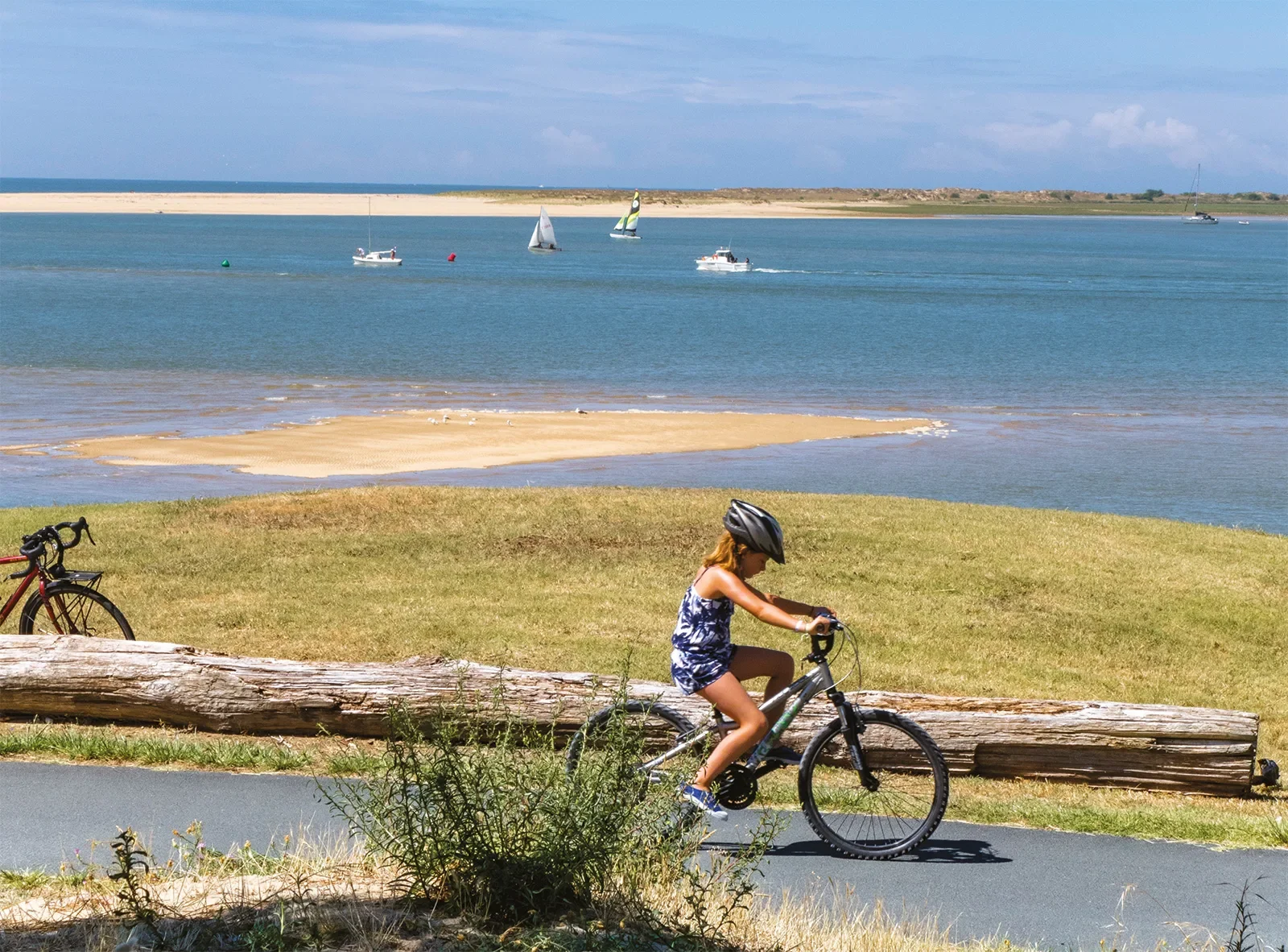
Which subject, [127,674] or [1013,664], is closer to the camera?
[127,674]

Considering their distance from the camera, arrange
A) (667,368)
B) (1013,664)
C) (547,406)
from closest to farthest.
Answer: (1013,664), (547,406), (667,368)

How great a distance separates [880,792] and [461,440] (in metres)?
25.0

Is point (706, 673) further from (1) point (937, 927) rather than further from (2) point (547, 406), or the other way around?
(2) point (547, 406)

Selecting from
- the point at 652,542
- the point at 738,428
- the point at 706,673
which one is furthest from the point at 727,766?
the point at 738,428

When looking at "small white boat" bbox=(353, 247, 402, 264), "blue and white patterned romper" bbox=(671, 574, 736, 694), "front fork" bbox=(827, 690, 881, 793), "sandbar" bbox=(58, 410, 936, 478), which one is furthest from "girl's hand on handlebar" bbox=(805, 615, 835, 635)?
"small white boat" bbox=(353, 247, 402, 264)

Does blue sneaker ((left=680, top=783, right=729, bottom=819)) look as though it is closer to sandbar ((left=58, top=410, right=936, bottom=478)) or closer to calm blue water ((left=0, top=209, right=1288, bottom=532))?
calm blue water ((left=0, top=209, right=1288, bottom=532))

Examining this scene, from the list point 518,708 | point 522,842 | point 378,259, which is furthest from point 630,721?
point 378,259

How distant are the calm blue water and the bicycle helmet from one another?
19.2 m

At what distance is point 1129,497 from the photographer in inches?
1064

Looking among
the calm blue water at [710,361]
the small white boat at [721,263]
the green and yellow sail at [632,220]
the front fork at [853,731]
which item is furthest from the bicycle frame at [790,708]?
the green and yellow sail at [632,220]

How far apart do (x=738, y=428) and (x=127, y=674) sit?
2679 cm

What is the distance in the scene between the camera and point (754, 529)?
6.76 m

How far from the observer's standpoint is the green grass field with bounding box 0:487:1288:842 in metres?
12.5

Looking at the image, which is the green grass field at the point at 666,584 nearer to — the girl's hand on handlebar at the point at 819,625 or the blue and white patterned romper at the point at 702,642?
the girl's hand on handlebar at the point at 819,625
